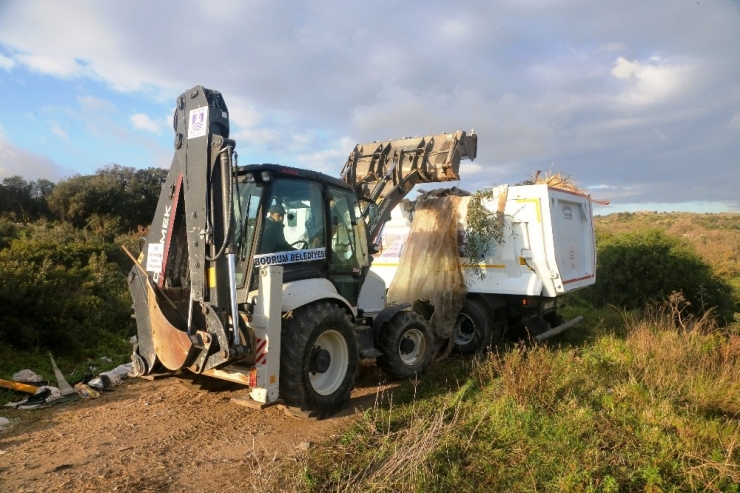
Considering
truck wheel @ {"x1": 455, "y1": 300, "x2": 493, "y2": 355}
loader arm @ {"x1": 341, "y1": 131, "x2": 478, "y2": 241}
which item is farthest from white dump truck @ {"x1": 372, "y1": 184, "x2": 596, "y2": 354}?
loader arm @ {"x1": 341, "y1": 131, "x2": 478, "y2": 241}

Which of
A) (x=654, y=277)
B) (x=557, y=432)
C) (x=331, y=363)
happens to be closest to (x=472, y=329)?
(x=331, y=363)

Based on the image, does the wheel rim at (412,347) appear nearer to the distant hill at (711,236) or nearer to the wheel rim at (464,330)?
the wheel rim at (464,330)

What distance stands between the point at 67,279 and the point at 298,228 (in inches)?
238

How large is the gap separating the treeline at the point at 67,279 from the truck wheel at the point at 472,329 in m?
5.53

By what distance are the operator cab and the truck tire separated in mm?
508

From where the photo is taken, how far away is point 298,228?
517 cm

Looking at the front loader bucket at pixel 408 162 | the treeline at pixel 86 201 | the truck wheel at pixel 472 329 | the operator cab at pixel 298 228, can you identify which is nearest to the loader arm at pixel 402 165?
the front loader bucket at pixel 408 162

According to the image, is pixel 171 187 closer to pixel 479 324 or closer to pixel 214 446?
pixel 214 446

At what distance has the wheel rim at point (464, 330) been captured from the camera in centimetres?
797

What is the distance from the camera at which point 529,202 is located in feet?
24.5

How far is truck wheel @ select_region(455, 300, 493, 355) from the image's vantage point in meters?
7.79

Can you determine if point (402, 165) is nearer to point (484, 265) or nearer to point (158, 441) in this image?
point (484, 265)

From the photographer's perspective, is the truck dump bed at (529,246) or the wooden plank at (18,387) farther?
the truck dump bed at (529,246)

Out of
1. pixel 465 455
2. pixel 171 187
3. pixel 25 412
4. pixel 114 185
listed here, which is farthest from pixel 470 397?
pixel 114 185
